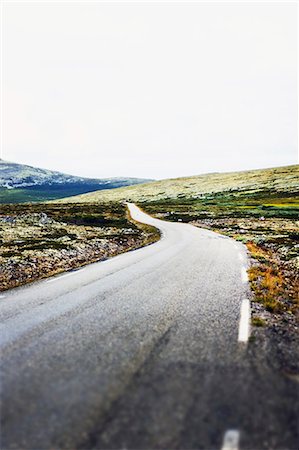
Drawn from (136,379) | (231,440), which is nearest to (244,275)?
(136,379)

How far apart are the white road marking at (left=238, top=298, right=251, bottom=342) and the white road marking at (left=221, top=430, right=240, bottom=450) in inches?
122

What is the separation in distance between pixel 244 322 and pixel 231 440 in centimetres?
451

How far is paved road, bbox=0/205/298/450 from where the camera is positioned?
13.8 ft

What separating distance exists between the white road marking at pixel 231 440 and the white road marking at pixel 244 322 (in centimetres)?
310

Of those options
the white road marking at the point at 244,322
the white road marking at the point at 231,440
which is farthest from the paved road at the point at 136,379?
the white road marking at the point at 244,322

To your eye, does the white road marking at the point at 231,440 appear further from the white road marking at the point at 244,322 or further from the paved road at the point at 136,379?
the white road marking at the point at 244,322

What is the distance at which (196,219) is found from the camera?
213 ft

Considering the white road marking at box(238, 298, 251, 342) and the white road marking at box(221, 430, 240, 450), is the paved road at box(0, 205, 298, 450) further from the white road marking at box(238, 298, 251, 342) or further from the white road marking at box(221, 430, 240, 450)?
the white road marking at box(238, 298, 251, 342)

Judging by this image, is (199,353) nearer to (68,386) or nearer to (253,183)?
(68,386)

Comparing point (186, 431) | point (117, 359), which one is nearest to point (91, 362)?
point (117, 359)

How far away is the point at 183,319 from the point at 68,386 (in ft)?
12.9

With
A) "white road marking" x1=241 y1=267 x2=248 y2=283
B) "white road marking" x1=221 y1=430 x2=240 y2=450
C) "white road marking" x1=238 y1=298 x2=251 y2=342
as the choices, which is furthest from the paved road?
"white road marking" x1=241 y1=267 x2=248 y2=283

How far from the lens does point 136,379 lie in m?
5.46

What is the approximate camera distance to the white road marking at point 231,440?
396 centimetres
